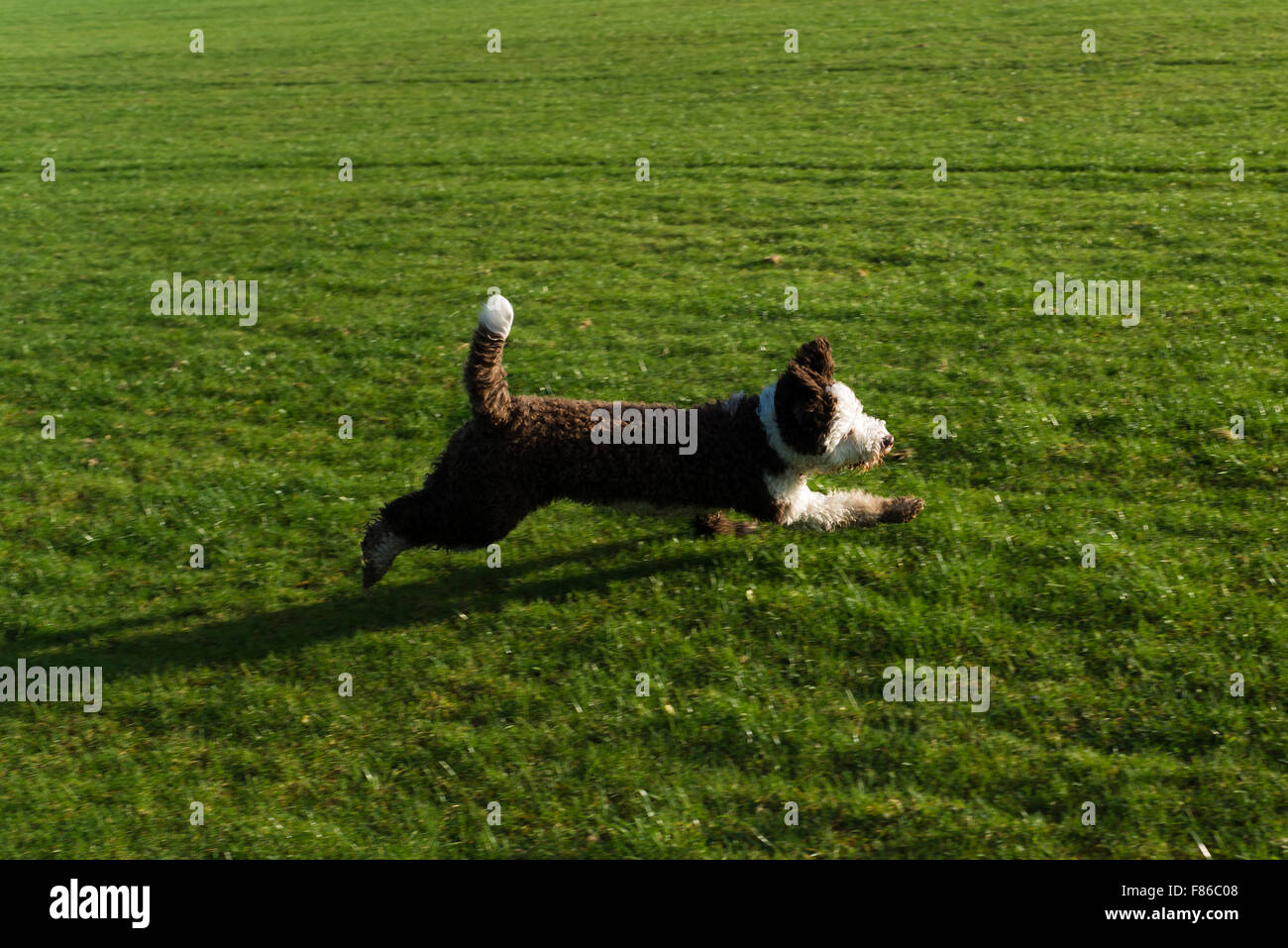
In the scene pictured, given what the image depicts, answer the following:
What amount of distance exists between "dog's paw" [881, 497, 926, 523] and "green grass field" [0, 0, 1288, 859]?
8.2 inches

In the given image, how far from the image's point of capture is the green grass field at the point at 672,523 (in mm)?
5883

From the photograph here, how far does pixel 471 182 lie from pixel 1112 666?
14.4 m

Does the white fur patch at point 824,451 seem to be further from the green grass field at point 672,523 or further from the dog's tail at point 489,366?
the dog's tail at point 489,366

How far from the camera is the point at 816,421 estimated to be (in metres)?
6.81

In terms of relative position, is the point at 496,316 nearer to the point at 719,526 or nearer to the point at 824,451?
the point at 824,451

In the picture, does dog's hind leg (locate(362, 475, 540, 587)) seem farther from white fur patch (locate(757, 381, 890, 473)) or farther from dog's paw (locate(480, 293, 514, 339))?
white fur patch (locate(757, 381, 890, 473))

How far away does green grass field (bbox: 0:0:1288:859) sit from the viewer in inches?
232

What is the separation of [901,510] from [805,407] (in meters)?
1.34

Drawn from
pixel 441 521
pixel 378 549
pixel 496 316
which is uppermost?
pixel 496 316

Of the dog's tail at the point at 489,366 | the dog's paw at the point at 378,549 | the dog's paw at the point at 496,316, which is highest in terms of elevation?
the dog's paw at the point at 496,316

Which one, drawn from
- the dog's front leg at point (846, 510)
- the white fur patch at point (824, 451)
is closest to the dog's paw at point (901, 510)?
the dog's front leg at point (846, 510)

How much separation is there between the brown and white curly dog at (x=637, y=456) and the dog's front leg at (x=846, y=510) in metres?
0.03

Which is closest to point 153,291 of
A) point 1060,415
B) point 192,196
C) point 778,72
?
point 192,196

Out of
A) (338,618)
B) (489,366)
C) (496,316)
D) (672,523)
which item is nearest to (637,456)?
(489,366)
